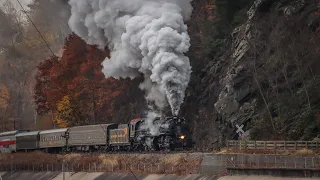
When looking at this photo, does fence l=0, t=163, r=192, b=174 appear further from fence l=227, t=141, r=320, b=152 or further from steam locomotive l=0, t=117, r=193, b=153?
fence l=227, t=141, r=320, b=152

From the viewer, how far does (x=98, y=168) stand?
5406 centimetres

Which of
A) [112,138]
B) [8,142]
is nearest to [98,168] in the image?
[112,138]

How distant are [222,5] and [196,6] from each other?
1059 cm

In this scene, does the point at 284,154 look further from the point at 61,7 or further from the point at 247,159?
the point at 61,7

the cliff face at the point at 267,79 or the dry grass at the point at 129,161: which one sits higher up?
the cliff face at the point at 267,79

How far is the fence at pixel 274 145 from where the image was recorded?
39.5m

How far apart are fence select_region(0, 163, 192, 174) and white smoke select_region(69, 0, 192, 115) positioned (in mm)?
6515

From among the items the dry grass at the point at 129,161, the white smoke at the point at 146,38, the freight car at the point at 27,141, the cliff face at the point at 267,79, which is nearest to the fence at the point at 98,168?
the dry grass at the point at 129,161

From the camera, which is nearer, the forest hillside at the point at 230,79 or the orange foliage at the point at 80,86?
the forest hillside at the point at 230,79

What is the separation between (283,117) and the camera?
47.5m

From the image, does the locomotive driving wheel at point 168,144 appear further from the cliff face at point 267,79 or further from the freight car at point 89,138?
the freight car at point 89,138

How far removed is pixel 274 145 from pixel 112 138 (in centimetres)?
2186

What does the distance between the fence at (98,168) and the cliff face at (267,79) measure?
26.3 ft

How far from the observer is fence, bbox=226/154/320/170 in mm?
36094
